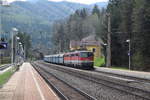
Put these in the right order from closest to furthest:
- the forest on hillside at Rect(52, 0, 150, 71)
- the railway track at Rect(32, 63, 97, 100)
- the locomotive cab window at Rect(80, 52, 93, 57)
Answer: the railway track at Rect(32, 63, 97, 100), the forest on hillside at Rect(52, 0, 150, 71), the locomotive cab window at Rect(80, 52, 93, 57)

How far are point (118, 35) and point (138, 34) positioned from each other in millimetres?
12524

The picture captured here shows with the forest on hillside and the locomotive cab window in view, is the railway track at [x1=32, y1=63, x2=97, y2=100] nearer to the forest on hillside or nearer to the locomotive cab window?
the locomotive cab window

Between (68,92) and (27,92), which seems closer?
(27,92)

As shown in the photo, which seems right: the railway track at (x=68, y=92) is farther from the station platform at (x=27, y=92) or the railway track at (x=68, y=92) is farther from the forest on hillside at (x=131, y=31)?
the forest on hillside at (x=131, y=31)

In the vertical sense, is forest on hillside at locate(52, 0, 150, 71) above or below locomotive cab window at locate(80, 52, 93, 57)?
above

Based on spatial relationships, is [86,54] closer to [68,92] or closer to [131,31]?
[131,31]

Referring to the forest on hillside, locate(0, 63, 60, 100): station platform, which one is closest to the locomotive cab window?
the forest on hillside

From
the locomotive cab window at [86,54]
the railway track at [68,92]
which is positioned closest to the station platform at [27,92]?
the railway track at [68,92]

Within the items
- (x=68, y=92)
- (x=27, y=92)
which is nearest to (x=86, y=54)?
(x=68, y=92)

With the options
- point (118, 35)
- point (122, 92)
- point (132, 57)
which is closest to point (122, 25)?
point (118, 35)

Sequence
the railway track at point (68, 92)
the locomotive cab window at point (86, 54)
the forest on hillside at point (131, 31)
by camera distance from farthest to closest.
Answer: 1. the locomotive cab window at point (86, 54)
2. the forest on hillside at point (131, 31)
3. the railway track at point (68, 92)

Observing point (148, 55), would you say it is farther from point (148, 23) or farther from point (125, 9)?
point (125, 9)

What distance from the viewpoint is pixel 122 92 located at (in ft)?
69.5

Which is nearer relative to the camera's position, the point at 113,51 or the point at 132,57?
the point at 132,57
